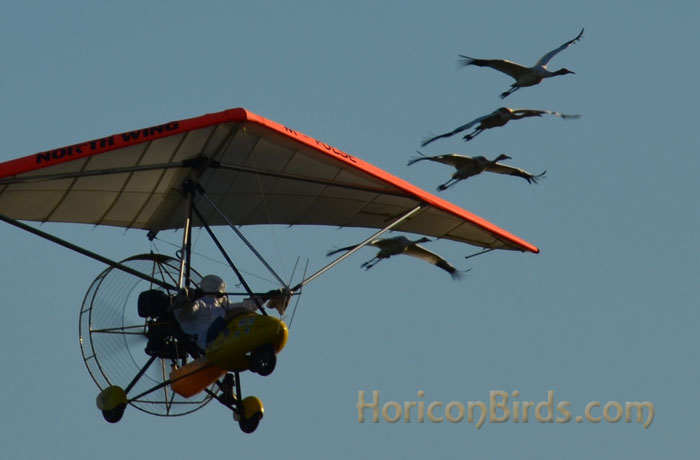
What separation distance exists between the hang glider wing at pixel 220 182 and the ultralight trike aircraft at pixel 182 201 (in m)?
0.03

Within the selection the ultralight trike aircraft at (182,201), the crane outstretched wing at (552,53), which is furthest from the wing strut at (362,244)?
the crane outstretched wing at (552,53)

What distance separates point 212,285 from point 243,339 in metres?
1.47

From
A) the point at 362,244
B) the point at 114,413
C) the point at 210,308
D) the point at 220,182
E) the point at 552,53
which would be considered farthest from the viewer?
the point at 552,53

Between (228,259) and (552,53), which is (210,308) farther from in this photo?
(552,53)

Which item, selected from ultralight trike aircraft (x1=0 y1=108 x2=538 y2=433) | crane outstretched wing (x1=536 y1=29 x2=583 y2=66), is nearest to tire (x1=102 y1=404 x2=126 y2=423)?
ultralight trike aircraft (x1=0 y1=108 x2=538 y2=433)

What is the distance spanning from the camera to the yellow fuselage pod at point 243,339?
31766 millimetres

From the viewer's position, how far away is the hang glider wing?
32.5 metres

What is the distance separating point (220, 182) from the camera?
35.6 meters

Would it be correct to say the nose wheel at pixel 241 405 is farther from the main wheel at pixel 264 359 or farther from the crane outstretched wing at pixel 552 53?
the crane outstretched wing at pixel 552 53

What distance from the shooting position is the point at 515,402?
37000 mm

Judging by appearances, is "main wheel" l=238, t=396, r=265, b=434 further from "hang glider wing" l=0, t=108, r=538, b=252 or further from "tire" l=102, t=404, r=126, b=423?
"hang glider wing" l=0, t=108, r=538, b=252

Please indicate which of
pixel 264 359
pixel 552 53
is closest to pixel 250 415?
pixel 264 359

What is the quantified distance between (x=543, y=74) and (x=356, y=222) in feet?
31.5

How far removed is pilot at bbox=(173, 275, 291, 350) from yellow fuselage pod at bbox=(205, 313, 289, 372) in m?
0.26
